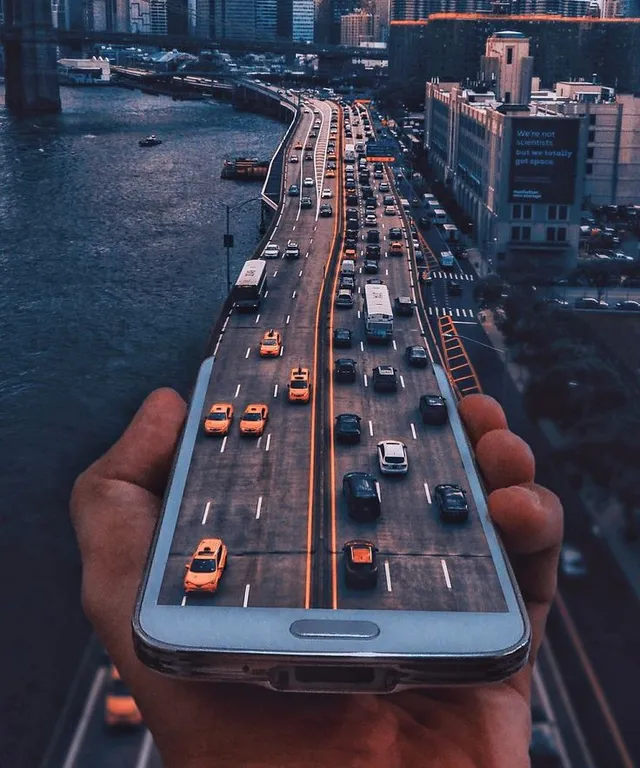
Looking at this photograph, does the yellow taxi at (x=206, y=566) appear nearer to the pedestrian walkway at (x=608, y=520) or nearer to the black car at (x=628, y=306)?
the pedestrian walkway at (x=608, y=520)

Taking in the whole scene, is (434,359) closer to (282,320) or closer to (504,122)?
(282,320)

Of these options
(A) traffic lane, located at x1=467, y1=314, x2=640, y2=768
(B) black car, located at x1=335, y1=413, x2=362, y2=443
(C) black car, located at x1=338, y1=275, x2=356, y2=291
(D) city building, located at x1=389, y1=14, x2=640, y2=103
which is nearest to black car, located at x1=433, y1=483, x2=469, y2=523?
(B) black car, located at x1=335, y1=413, x2=362, y2=443

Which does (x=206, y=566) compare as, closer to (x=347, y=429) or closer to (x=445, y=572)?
(x=445, y=572)

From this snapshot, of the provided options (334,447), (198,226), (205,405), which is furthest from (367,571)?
(198,226)

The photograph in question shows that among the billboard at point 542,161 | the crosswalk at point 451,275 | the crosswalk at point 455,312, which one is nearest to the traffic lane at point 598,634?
the crosswalk at point 455,312

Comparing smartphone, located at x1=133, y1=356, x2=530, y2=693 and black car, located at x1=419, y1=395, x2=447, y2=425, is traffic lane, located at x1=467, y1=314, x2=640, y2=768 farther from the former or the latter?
black car, located at x1=419, y1=395, x2=447, y2=425
